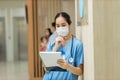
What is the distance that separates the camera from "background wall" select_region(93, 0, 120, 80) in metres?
2.01

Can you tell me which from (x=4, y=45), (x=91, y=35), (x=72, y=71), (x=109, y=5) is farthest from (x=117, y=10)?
(x=4, y=45)

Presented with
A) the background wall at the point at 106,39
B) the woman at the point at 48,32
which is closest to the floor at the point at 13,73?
the woman at the point at 48,32

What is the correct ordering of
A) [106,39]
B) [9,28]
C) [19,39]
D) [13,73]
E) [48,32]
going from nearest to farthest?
[106,39] → [48,32] → [13,73] → [9,28] → [19,39]

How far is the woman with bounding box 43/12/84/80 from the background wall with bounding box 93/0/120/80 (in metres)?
0.44

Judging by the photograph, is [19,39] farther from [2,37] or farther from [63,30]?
[63,30]

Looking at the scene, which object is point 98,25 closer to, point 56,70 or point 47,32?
point 56,70

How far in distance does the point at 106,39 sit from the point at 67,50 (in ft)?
2.15

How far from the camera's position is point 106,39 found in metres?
2.03

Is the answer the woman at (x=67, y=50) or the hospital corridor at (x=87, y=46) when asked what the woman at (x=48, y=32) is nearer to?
the hospital corridor at (x=87, y=46)

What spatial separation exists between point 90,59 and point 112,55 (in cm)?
20

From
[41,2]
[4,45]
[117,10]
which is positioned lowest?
[4,45]

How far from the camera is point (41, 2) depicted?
7.25 metres

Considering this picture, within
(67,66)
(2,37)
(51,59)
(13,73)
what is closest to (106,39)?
(67,66)

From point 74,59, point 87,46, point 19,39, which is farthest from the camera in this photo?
point 19,39
